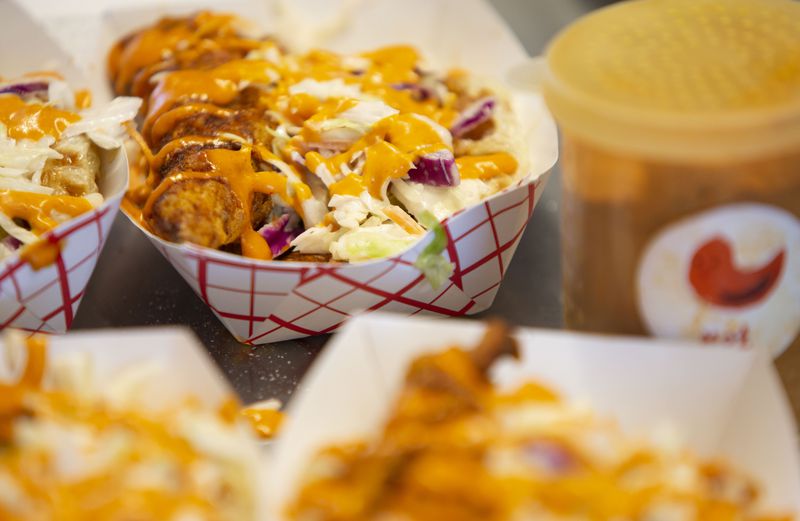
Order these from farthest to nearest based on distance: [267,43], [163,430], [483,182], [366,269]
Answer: [267,43] < [483,182] < [366,269] < [163,430]

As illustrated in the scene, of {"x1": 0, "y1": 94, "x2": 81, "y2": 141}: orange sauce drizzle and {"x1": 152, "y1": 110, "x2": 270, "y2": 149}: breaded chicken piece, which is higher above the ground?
{"x1": 0, "y1": 94, "x2": 81, "y2": 141}: orange sauce drizzle

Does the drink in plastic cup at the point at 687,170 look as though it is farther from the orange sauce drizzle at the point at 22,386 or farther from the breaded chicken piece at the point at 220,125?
the breaded chicken piece at the point at 220,125

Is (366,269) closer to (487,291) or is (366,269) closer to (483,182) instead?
(487,291)

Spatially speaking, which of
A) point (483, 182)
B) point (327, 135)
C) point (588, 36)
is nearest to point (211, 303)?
point (327, 135)

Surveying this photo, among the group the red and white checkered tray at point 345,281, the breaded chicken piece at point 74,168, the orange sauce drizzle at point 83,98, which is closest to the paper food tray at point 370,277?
the red and white checkered tray at point 345,281

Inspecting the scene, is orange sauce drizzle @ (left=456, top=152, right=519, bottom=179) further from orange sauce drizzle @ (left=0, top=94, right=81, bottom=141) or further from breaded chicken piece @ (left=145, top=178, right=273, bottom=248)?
orange sauce drizzle @ (left=0, top=94, right=81, bottom=141)

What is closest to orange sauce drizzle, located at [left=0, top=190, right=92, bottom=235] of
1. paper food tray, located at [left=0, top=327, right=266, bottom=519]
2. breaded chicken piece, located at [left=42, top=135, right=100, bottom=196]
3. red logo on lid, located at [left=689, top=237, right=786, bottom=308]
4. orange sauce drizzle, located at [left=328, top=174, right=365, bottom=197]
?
breaded chicken piece, located at [left=42, top=135, right=100, bottom=196]
